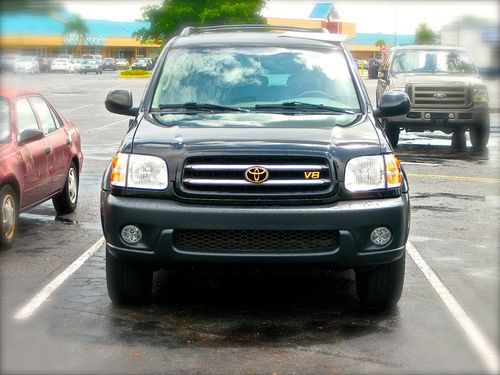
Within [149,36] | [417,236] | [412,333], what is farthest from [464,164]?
[149,36]

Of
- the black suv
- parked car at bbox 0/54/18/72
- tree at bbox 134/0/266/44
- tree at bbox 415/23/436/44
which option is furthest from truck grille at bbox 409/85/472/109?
tree at bbox 134/0/266/44

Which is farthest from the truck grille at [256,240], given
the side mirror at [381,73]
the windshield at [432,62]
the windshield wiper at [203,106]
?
the side mirror at [381,73]

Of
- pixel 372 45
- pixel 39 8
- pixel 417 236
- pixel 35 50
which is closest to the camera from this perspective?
pixel 39 8

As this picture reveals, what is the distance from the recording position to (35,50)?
46.5 inches

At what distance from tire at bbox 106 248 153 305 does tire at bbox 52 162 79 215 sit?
4.05m

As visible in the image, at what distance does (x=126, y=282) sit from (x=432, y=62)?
1453cm

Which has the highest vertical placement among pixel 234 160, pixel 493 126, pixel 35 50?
pixel 35 50

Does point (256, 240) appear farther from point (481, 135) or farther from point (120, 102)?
point (481, 135)

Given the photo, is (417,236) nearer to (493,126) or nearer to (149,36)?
(493,126)

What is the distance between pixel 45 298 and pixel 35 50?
469cm

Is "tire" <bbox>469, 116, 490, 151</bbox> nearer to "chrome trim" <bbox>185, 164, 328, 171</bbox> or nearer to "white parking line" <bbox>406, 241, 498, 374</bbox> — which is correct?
"white parking line" <bbox>406, 241, 498, 374</bbox>

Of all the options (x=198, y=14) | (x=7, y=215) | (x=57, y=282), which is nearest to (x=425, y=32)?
(x=7, y=215)

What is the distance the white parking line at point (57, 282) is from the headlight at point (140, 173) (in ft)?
3.14

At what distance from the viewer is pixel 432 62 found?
18547mm
